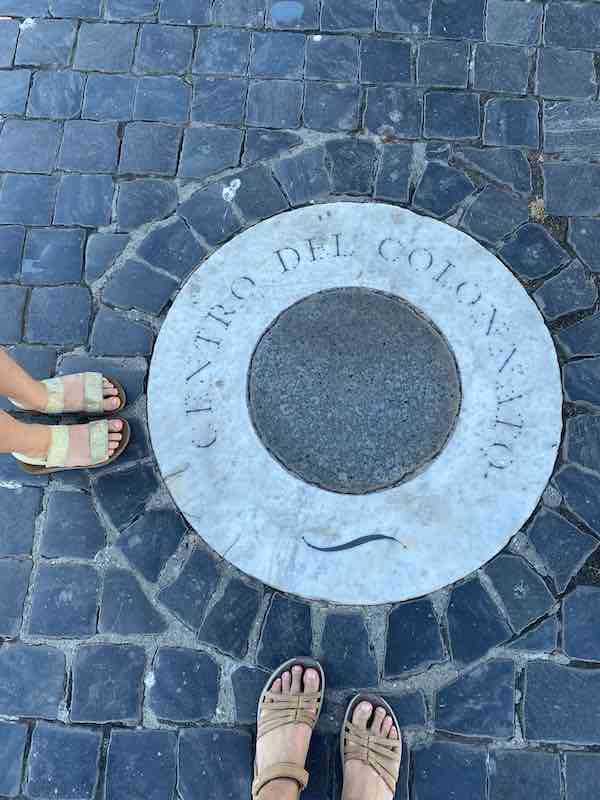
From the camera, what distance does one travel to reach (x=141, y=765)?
2.59 m

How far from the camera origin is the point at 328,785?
2.58 m

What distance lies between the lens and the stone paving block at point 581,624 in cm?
263

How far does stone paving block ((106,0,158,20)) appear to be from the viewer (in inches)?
136

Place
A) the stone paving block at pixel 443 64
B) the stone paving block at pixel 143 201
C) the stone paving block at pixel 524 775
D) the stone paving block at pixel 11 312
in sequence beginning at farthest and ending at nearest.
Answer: the stone paving block at pixel 443 64
the stone paving block at pixel 143 201
the stone paving block at pixel 11 312
the stone paving block at pixel 524 775

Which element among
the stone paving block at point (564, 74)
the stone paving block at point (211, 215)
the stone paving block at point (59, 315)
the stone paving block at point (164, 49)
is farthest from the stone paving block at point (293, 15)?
the stone paving block at point (59, 315)

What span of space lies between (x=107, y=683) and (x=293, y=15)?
10.7ft

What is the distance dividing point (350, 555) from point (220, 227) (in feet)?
5.28

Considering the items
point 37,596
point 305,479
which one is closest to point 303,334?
point 305,479

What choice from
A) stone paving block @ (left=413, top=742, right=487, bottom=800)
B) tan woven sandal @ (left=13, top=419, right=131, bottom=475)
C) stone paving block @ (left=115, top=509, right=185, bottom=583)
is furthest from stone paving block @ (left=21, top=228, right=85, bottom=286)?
stone paving block @ (left=413, top=742, right=487, bottom=800)

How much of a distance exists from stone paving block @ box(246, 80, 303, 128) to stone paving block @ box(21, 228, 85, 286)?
103cm

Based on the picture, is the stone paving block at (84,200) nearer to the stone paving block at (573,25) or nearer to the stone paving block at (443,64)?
the stone paving block at (443,64)

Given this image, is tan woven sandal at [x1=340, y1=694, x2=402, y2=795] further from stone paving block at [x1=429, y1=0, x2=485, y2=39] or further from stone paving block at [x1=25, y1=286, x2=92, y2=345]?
stone paving block at [x1=429, y1=0, x2=485, y2=39]

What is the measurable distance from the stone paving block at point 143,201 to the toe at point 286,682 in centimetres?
210

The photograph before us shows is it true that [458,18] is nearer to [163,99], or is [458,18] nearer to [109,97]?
[163,99]
